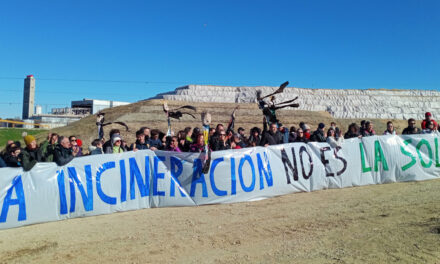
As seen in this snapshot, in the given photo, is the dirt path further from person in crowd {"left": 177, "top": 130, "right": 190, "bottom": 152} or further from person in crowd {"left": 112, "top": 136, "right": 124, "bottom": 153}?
person in crowd {"left": 177, "top": 130, "right": 190, "bottom": 152}

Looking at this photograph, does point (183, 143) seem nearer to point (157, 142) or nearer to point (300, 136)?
point (157, 142)

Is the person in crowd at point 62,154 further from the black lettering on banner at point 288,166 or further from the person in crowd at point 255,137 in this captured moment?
the black lettering on banner at point 288,166

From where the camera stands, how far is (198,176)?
6906 mm

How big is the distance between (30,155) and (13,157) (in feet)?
1.46

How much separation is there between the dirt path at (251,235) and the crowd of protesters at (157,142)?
1379 mm

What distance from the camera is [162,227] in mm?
Result: 5344

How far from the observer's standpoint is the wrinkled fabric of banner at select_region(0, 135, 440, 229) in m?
5.82

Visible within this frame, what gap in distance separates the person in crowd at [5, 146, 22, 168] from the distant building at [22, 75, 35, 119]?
2543 inches

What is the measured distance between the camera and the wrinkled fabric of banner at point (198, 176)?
5816 mm

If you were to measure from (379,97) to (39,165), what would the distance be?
48.6m

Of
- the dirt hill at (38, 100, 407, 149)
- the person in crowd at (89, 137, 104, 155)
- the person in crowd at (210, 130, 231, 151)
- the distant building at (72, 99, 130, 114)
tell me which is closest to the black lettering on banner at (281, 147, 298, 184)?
the person in crowd at (210, 130, 231, 151)

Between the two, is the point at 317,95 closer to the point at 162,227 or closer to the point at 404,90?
the point at 404,90

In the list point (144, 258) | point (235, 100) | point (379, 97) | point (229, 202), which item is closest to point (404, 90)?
point (379, 97)

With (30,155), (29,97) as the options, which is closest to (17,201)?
(30,155)
